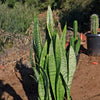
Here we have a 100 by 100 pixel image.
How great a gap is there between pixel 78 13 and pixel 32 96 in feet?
18.0

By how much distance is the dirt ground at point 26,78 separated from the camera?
7.36ft

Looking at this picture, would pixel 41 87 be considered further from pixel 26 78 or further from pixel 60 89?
pixel 26 78

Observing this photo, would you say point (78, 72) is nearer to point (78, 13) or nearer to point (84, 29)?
point (84, 29)

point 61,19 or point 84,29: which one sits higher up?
point 61,19

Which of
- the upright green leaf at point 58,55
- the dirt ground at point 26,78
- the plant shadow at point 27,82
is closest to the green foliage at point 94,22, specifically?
the dirt ground at point 26,78

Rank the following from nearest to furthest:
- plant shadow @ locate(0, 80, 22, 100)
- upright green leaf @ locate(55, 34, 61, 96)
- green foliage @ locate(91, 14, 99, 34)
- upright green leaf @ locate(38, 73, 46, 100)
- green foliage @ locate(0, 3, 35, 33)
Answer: upright green leaf @ locate(55, 34, 61, 96) → upright green leaf @ locate(38, 73, 46, 100) → plant shadow @ locate(0, 80, 22, 100) → green foliage @ locate(91, 14, 99, 34) → green foliage @ locate(0, 3, 35, 33)

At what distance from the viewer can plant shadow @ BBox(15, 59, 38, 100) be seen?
89.1 inches

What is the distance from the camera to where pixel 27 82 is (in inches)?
103

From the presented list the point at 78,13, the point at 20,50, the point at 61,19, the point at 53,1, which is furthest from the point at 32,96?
the point at 53,1

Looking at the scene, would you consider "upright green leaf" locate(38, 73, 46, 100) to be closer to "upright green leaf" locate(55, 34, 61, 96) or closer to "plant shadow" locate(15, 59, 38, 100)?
"upright green leaf" locate(55, 34, 61, 96)

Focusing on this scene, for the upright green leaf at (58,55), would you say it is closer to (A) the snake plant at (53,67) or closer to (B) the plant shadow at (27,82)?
(A) the snake plant at (53,67)

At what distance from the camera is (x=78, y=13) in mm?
7086

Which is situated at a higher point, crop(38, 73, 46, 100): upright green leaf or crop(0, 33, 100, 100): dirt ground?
crop(38, 73, 46, 100): upright green leaf

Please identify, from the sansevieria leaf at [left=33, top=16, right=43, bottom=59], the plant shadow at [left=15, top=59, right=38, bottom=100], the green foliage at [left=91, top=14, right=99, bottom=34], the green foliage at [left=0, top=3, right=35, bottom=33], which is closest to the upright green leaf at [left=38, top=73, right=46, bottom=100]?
the sansevieria leaf at [left=33, top=16, right=43, bottom=59]
